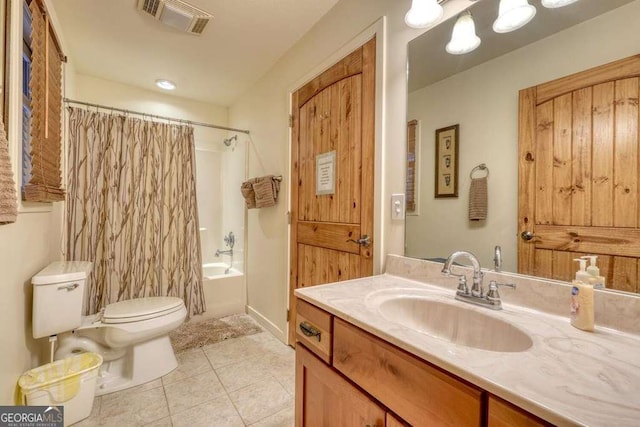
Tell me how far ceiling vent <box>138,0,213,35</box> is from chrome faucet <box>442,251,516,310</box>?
2.10 m

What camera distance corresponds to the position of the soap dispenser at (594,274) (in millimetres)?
792

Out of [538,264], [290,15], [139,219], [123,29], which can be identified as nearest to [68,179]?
[139,219]

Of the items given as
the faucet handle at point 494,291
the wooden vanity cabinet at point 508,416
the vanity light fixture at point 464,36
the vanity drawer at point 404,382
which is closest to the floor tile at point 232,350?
the vanity drawer at point 404,382

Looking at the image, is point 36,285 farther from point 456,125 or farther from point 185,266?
point 456,125

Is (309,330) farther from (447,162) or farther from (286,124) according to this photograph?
(286,124)

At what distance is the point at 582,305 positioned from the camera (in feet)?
2.50

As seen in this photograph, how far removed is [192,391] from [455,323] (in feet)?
5.31

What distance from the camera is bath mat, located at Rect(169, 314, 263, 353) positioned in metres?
2.28

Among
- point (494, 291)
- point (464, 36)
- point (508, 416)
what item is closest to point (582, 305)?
point (494, 291)

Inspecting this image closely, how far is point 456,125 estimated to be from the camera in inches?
47.4

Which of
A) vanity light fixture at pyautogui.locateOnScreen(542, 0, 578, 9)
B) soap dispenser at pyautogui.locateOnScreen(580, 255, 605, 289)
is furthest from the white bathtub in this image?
vanity light fixture at pyautogui.locateOnScreen(542, 0, 578, 9)

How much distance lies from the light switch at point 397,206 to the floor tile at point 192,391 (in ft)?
4.90

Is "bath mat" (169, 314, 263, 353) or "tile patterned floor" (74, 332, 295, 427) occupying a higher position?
"bath mat" (169, 314, 263, 353)

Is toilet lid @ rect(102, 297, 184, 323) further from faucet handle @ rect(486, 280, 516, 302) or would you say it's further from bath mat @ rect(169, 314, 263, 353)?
faucet handle @ rect(486, 280, 516, 302)
